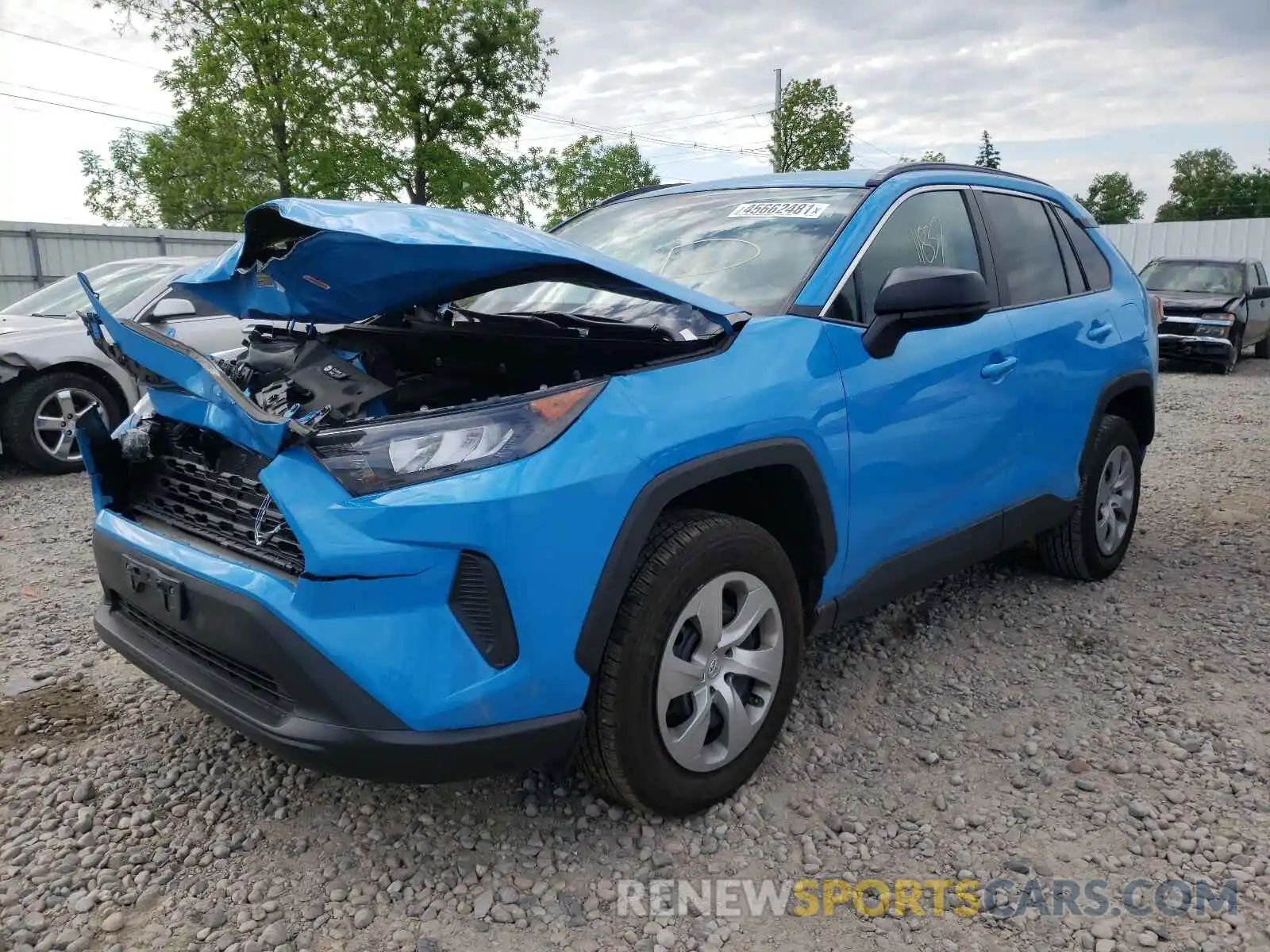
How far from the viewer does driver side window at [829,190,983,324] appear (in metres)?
2.81

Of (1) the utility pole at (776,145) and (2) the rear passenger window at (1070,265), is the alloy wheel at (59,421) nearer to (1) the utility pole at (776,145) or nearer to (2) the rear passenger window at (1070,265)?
(2) the rear passenger window at (1070,265)

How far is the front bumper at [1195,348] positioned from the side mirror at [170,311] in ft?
40.7

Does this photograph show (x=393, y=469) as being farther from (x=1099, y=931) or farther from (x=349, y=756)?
(x=1099, y=931)

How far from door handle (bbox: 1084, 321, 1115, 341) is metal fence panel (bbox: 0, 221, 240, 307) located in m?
12.4

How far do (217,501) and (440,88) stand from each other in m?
29.1

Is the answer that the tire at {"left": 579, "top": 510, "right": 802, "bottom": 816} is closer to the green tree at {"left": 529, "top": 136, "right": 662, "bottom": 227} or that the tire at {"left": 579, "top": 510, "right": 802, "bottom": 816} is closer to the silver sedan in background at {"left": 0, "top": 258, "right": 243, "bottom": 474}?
the silver sedan in background at {"left": 0, "top": 258, "right": 243, "bottom": 474}

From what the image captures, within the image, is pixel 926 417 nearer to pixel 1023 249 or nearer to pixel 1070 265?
pixel 1023 249

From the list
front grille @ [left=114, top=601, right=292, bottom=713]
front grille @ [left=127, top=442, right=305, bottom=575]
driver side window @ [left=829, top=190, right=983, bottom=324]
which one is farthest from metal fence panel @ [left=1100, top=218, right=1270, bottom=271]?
front grille @ [left=114, top=601, right=292, bottom=713]

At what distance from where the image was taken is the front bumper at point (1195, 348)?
1277 cm

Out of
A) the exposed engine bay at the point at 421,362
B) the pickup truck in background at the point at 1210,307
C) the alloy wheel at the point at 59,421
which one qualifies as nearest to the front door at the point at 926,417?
the exposed engine bay at the point at 421,362

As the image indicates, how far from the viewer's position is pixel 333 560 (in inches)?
73.6

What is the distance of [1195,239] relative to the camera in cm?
2541

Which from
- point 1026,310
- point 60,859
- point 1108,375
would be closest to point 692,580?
point 60,859

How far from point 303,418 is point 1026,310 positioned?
2625mm
